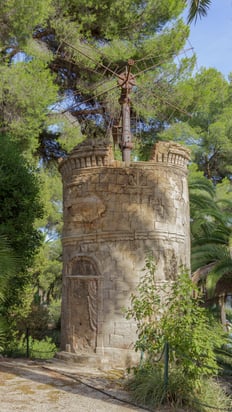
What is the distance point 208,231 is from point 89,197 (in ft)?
18.0

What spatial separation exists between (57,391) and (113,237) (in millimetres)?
3308

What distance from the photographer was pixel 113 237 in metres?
8.80

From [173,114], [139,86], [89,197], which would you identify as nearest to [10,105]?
[139,86]

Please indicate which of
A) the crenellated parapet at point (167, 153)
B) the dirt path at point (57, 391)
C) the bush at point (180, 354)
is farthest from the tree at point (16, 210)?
the bush at point (180, 354)

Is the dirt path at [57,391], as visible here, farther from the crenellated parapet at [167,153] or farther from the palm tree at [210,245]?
the palm tree at [210,245]

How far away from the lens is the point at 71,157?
9.48m

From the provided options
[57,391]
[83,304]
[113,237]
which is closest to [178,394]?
[57,391]

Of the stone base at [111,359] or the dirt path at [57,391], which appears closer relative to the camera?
the dirt path at [57,391]

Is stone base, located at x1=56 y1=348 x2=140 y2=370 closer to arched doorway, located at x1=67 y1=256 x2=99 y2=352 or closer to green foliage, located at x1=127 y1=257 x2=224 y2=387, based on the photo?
arched doorway, located at x1=67 y1=256 x2=99 y2=352

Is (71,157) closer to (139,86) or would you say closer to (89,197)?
(89,197)

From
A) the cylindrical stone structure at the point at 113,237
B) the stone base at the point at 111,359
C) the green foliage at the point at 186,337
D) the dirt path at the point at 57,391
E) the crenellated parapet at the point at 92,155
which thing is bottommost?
the dirt path at the point at 57,391

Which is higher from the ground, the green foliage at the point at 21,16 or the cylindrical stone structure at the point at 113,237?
the green foliage at the point at 21,16

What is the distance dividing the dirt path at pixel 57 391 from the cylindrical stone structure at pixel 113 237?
37.6 inches

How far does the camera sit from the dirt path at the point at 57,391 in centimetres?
560
